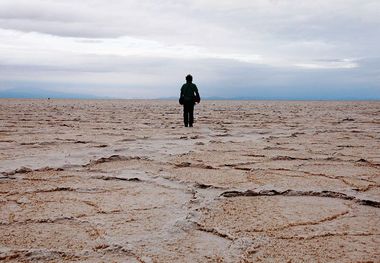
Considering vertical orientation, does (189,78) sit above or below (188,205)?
above

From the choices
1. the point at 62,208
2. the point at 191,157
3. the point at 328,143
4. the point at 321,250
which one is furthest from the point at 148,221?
the point at 328,143

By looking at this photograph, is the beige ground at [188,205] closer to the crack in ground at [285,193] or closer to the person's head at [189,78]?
the crack in ground at [285,193]

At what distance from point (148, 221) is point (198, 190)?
75 centimetres

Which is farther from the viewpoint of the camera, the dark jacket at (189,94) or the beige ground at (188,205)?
the dark jacket at (189,94)

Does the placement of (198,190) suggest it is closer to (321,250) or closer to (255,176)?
(255,176)

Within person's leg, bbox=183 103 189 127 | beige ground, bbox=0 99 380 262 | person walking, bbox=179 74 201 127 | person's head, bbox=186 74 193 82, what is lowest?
beige ground, bbox=0 99 380 262

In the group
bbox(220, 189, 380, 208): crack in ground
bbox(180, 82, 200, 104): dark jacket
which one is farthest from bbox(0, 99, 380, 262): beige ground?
bbox(180, 82, 200, 104): dark jacket

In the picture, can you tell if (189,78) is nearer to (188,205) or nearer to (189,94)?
(189,94)

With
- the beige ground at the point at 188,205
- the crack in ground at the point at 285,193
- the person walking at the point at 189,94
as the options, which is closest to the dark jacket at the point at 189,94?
the person walking at the point at 189,94

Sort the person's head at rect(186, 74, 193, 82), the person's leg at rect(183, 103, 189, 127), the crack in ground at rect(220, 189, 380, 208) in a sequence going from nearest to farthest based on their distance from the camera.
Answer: the crack in ground at rect(220, 189, 380, 208) < the person's head at rect(186, 74, 193, 82) < the person's leg at rect(183, 103, 189, 127)

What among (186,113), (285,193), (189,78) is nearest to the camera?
(285,193)

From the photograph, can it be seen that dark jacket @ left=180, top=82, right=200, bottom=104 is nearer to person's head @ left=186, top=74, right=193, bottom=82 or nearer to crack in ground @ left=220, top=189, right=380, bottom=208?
person's head @ left=186, top=74, right=193, bottom=82

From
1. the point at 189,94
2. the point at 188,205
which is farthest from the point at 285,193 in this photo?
the point at 189,94

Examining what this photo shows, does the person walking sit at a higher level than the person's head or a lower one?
lower
